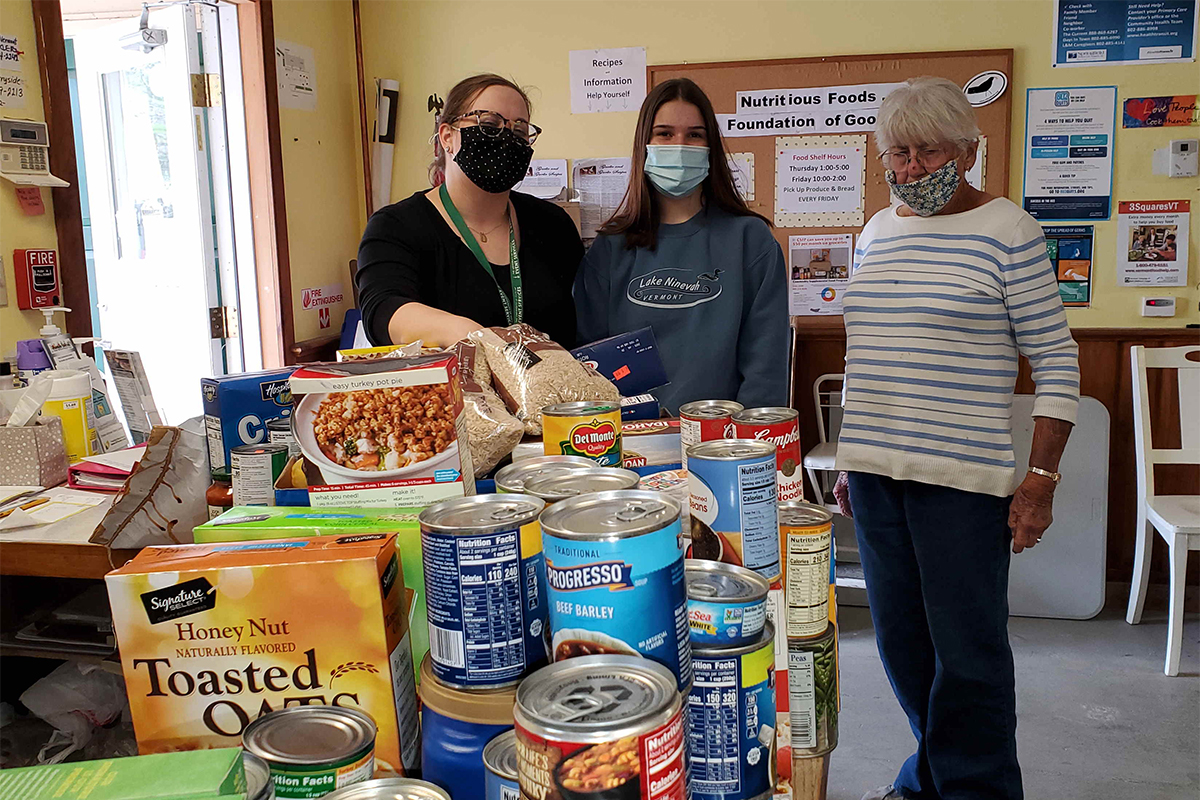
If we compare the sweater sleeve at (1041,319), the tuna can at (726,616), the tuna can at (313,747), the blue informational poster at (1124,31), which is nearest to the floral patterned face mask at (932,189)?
the sweater sleeve at (1041,319)

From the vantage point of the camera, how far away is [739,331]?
1.99 m

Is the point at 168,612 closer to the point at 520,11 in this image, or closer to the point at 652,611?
the point at 652,611

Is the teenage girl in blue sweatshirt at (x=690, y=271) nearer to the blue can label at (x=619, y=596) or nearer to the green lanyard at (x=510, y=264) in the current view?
the green lanyard at (x=510, y=264)

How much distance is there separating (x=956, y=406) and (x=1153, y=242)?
6.74 ft

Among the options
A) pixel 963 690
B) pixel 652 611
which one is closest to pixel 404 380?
pixel 652 611

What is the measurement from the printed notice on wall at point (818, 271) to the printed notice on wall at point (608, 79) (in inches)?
34.8

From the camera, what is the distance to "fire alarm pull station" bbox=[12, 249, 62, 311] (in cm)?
228

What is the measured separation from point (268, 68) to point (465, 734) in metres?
3.13

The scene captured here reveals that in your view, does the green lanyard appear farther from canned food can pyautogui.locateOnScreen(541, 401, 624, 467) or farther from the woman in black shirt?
canned food can pyautogui.locateOnScreen(541, 401, 624, 467)

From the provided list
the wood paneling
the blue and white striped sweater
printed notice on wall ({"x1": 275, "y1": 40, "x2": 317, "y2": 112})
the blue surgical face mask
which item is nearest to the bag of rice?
the blue surgical face mask

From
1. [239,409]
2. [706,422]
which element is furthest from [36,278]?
[706,422]

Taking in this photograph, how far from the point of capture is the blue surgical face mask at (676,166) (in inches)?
78.7

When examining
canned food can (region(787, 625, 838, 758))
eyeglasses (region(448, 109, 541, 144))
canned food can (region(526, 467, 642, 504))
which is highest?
eyeglasses (region(448, 109, 541, 144))

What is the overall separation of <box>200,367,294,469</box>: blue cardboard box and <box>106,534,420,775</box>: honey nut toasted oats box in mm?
457
